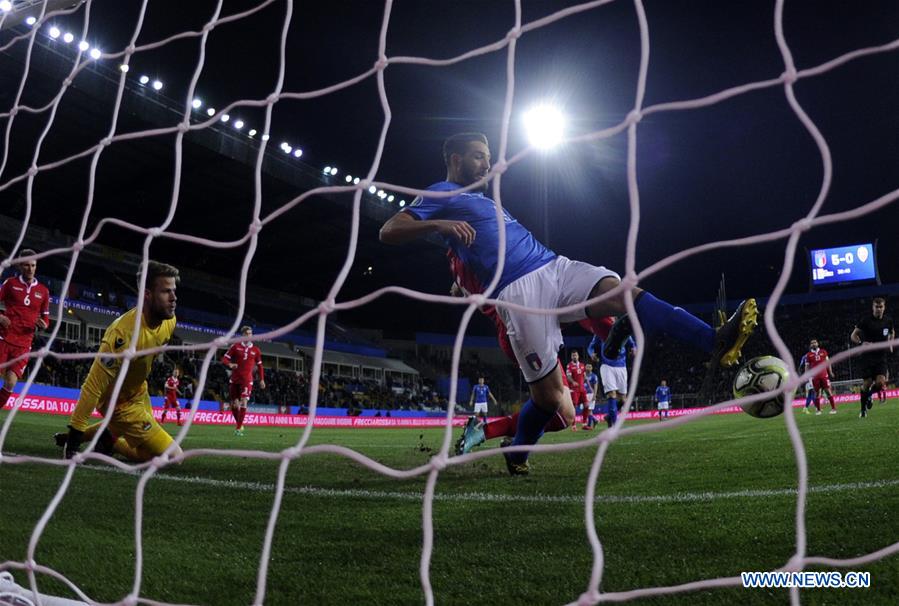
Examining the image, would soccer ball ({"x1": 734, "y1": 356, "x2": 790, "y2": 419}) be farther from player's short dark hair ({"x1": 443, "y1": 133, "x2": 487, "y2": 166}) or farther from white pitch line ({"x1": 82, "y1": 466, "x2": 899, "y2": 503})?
player's short dark hair ({"x1": 443, "y1": 133, "x2": 487, "y2": 166})

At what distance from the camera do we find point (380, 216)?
26.5 m

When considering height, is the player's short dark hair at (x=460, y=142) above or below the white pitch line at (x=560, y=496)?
above

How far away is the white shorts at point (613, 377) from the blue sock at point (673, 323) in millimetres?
8033

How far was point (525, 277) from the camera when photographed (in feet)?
11.6

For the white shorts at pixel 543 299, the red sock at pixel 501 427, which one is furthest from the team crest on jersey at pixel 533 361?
the red sock at pixel 501 427

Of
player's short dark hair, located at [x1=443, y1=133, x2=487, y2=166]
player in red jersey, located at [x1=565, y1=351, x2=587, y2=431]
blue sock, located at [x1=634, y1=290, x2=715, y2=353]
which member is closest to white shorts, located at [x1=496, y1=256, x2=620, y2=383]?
blue sock, located at [x1=634, y1=290, x2=715, y2=353]

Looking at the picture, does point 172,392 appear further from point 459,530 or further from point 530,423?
point 459,530

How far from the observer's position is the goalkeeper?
400 centimetres

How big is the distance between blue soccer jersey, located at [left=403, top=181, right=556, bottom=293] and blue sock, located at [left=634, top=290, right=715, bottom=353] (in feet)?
1.86

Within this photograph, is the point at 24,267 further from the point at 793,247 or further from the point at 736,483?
the point at 793,247

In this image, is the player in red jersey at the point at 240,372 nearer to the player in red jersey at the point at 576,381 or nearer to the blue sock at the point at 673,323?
the player in red jersey at the point at 576,381

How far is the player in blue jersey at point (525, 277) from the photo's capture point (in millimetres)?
3160

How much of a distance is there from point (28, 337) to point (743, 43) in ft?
63.1

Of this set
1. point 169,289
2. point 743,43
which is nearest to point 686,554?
point 169,289
